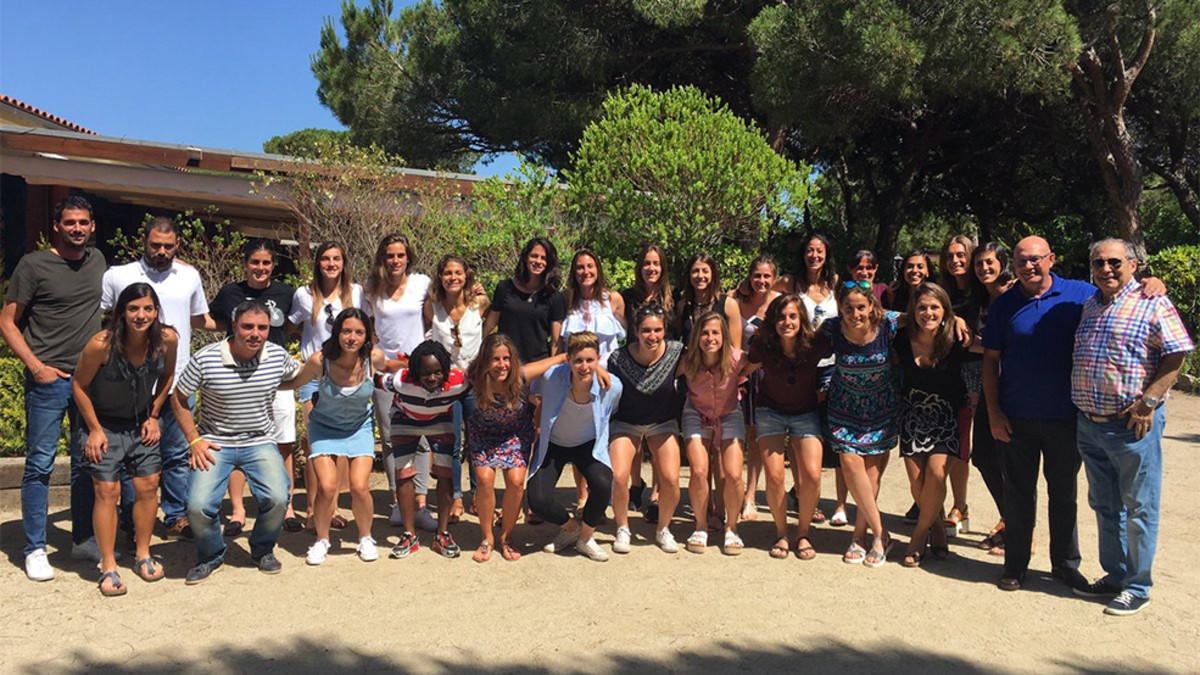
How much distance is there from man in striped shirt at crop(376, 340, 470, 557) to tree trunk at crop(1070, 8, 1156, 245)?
11456 millimetres

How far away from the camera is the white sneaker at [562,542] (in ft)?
15.9

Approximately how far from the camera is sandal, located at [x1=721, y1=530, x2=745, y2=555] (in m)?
4.80

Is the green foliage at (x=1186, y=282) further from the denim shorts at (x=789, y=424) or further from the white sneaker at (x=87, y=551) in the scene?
the white sneaker at (x=87, y=551)

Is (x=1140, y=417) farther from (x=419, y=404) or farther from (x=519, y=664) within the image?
(x=419, y=404)

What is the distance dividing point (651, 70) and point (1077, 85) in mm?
6624

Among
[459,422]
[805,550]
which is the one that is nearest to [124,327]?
[459,422]

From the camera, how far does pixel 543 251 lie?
5.31 m

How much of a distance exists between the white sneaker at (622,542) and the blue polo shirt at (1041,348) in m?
2.12

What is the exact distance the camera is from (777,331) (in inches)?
189

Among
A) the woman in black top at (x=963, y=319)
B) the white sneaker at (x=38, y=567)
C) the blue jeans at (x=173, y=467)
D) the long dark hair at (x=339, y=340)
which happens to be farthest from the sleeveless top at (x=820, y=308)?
the white sneaker at (x=38, y=567)

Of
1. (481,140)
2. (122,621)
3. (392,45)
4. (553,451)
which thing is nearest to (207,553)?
(122,621)

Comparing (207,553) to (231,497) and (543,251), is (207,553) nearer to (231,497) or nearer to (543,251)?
(231,497)

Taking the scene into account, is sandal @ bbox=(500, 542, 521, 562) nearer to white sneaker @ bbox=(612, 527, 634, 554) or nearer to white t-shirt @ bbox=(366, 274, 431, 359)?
white sneaker @ bbox=(612, 527, 634, 554)

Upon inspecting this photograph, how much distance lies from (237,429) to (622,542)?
2.17m
